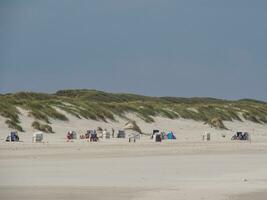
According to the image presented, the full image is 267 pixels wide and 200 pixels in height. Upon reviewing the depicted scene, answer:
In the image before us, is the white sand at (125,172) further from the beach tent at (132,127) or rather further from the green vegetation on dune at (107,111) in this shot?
the beach tent at (132,127)

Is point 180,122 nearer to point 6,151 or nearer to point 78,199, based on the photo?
point 6,151

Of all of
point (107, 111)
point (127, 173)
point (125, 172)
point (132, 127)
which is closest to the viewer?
point (127, 173)

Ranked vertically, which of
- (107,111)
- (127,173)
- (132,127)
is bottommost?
(127,173)

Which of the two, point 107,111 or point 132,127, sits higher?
point 107,111

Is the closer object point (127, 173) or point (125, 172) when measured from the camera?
point (127, 173)

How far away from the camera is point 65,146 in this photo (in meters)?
28.4

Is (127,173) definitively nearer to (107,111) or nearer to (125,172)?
(125,172)

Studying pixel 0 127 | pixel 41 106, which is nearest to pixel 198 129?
pixel 41 106

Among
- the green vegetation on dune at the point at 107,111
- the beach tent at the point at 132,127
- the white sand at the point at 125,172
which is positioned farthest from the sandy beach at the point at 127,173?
the beach tent at the point at 132,127

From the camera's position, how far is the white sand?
1311 cm

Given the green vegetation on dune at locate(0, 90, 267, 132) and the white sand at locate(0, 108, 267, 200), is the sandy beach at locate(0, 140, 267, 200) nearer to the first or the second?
the white sand at locate(0, 108, 267, 200)

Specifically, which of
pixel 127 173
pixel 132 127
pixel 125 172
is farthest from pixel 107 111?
pixel 127 173

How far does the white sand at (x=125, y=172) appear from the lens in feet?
43.0

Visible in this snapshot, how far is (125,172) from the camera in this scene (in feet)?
57.5
